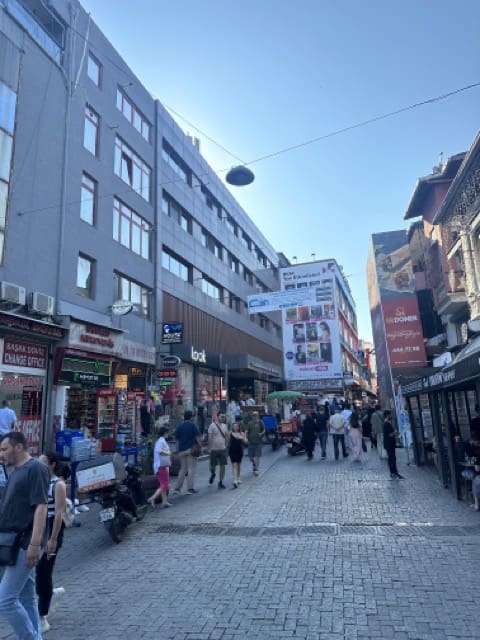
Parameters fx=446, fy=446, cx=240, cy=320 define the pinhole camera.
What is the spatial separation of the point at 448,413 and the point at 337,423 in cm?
616

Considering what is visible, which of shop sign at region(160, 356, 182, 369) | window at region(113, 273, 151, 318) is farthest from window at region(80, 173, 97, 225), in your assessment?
shop sign at region(160, 356, 182, 369)

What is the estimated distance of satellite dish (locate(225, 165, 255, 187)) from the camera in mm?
13484

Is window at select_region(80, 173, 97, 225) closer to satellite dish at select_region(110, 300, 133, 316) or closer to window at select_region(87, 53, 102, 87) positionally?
satellite dish at select_region(110, 300, 133, 316)

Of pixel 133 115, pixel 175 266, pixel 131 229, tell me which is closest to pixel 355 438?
pixel 131 229

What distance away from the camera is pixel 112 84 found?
19547mm

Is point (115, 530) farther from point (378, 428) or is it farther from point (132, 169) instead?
point (132, 169)

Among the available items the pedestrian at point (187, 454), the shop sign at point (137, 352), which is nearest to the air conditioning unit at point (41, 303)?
the shop sign at point (137, 352)

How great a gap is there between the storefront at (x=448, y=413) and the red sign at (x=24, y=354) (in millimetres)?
11000

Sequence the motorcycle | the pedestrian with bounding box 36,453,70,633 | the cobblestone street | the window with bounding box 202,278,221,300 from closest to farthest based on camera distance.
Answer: the cobblestone street
the pedestrian with bounding box 36,453,70,633
the motorcycle
the window with bounding box 202,278,221,300

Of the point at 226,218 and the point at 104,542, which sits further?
the point at 226,218

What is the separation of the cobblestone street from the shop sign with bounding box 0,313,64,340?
597cm

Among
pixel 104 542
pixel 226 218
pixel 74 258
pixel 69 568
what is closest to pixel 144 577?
pixel 69 568

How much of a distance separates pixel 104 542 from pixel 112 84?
62.0 ft

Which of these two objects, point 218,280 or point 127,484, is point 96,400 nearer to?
point 127,484
